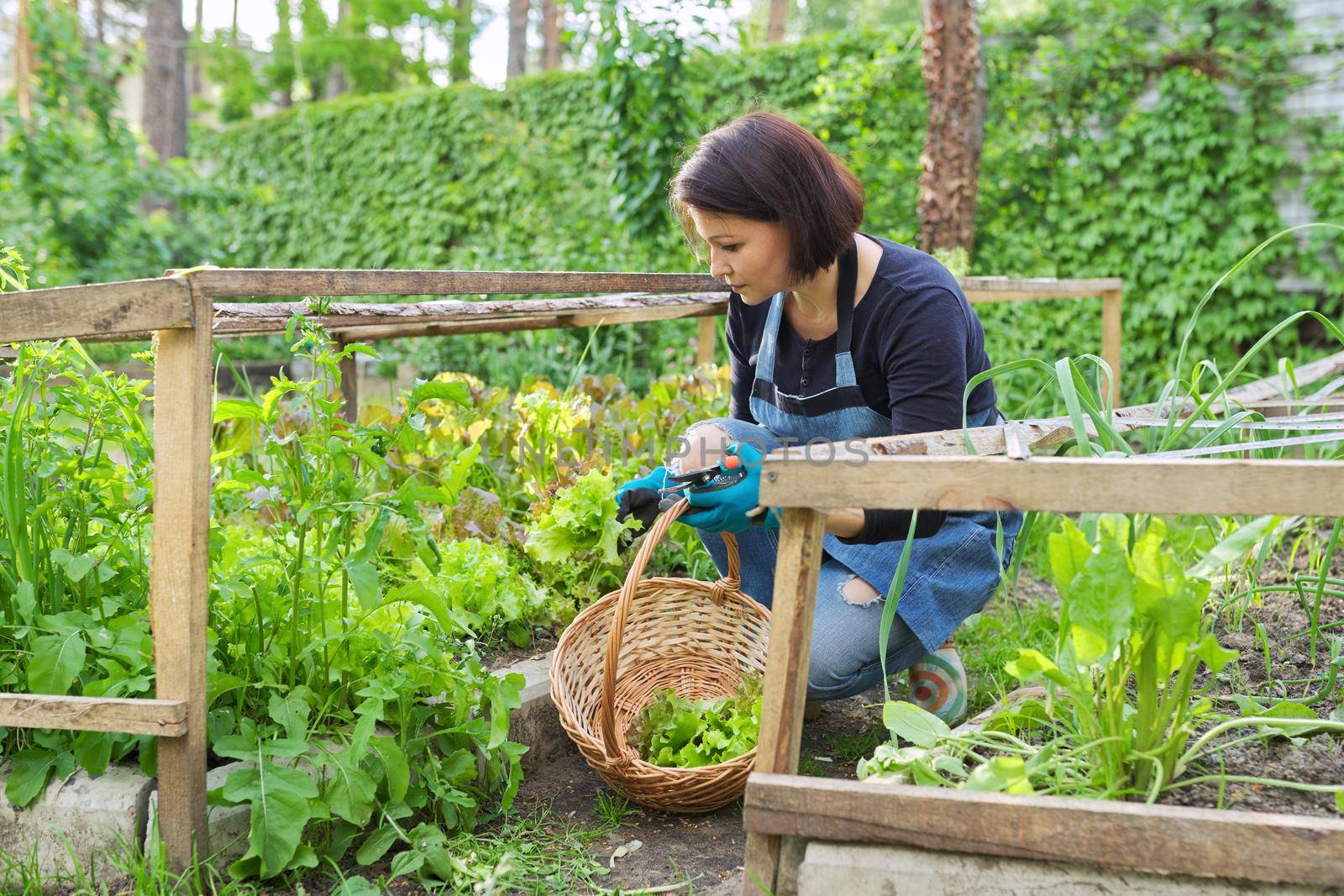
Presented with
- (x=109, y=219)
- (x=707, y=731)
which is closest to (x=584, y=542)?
(x=707, y=731)

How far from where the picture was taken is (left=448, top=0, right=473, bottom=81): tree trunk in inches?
650

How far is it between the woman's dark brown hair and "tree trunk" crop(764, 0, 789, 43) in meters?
9.84

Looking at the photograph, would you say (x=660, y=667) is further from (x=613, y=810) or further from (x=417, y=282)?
(x=417, y=282)

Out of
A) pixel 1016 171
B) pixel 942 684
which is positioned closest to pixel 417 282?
pixel 942 684

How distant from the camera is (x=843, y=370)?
2.12 m

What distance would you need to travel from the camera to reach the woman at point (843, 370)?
191 cm

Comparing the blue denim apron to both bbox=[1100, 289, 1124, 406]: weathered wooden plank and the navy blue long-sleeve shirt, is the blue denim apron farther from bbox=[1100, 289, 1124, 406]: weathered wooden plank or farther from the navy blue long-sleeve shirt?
bbox=[1100, 289, 1124, 406]: weathered wooden plank

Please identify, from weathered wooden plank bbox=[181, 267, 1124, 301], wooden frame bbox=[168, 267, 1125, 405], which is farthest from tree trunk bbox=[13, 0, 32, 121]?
weathered wooden plank bbox=[181, 267, 1124, 301]

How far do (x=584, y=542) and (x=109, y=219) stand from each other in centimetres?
588

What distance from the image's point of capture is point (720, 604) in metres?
2.26

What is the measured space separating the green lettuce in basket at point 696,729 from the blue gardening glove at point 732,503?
44cm

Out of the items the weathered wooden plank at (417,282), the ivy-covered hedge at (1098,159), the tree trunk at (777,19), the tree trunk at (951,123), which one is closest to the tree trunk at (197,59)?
the tree trunk at (777,19)

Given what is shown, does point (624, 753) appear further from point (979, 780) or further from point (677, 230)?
point (677, 230)

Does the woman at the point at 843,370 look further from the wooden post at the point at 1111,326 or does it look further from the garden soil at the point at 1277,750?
the wooden post at the point at 1111,326
